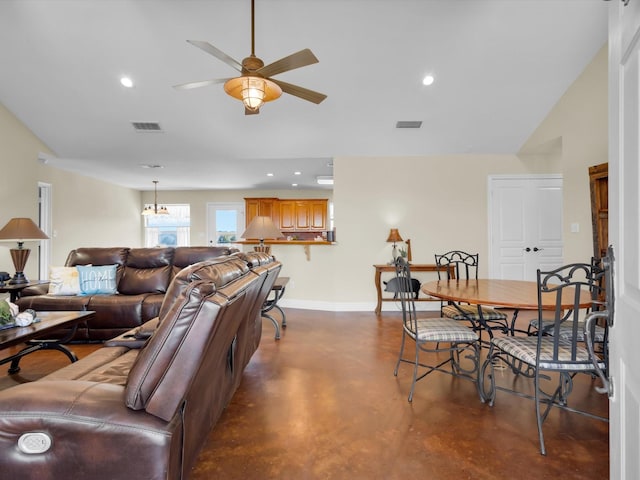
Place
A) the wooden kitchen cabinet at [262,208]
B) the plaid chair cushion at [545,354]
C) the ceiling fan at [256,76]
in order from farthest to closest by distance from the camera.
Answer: the wooden kitchen cabinet at [262,208], the ceiling fan at [256,76], the plaid chair cushion at [545,354]

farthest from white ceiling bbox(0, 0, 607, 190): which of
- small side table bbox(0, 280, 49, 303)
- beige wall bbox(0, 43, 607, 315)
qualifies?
small side table bbox(0, 280, 49, 303)

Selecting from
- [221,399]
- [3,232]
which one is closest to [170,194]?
[3,232]

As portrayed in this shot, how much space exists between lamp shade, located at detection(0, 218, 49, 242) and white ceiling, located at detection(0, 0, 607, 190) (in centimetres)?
158

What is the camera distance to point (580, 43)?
3539mm

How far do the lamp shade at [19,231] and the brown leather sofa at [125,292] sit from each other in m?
0.45

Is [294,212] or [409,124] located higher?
[409,124]

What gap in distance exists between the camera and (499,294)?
95.7 inches

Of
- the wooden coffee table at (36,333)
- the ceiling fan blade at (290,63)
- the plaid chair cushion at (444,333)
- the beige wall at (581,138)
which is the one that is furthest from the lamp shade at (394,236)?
the wooden coffee table at (36,333)

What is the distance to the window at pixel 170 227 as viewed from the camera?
29.7ft

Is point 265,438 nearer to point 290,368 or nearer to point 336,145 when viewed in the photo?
point 290,368

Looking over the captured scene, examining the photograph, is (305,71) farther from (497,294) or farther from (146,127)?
(497,294)

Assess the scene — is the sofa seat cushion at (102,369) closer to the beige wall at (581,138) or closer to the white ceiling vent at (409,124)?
the white ceiling vent at (409,124)

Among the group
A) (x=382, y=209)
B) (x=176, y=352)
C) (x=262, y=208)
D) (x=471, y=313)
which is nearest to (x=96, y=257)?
(x=176, y=352)

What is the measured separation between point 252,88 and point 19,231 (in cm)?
334
